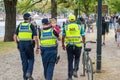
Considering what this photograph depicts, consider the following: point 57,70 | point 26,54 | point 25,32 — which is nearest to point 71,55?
point 26,54

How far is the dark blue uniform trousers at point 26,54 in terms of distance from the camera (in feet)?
33.7

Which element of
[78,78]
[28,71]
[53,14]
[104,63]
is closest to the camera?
[28,71]

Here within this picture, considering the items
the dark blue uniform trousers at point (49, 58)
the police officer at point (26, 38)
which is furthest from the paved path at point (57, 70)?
the dark blue uniform trousers at point (49, 58)

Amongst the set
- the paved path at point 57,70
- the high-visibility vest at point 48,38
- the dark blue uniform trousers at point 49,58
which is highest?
the high-visibility vest at point 48,38

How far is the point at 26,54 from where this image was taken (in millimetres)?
10398

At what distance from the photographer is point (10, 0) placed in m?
27.7

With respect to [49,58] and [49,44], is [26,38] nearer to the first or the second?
[49,44]

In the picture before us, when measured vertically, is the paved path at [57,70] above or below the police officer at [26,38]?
below

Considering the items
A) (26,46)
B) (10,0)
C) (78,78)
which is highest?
(10,0)

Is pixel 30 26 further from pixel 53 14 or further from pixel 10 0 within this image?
pixel 53 14

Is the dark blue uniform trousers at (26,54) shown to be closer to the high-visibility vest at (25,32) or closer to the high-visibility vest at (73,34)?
the high-visibility vest at (25,32)

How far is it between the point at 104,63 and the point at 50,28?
17.6 feet

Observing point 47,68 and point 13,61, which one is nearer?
point 47,68

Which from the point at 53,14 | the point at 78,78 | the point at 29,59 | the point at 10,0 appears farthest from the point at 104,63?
the point at 53,14
